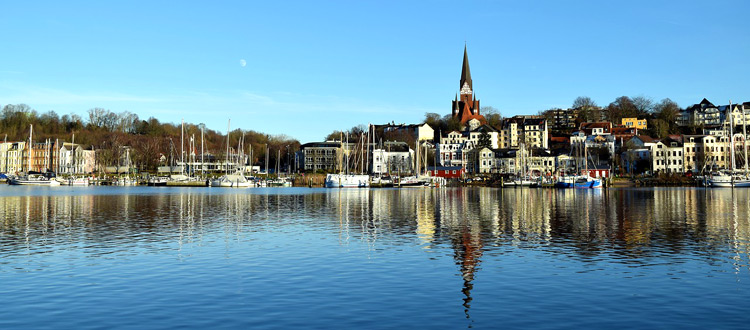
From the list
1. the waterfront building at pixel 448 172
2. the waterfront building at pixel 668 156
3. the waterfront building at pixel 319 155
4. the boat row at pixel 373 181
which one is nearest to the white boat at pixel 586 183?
the boat row at pixel 373 181

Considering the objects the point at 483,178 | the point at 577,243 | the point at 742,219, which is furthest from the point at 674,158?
the point at 577,243

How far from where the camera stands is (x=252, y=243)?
96.9 feet

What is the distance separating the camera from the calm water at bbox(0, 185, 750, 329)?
15086 mm

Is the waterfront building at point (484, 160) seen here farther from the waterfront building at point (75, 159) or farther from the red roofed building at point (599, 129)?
the waterfront building at point (75, 159)

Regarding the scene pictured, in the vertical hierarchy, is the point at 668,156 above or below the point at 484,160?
above

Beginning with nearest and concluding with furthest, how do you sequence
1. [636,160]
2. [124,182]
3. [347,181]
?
1. [347,181]
2. [124,182]
3. [636,160]

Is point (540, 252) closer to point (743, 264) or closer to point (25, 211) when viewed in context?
point (743, 264)

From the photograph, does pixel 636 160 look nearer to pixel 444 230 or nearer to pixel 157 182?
pixel 157 182

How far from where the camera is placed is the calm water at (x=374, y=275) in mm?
15086

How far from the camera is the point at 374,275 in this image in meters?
20.8

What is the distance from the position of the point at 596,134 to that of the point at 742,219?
512 ft

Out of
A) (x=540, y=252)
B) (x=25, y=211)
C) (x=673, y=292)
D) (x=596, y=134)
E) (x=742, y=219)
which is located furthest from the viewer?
(x=596, y=134)

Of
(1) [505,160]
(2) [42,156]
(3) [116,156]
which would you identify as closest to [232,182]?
(3) [116,156]

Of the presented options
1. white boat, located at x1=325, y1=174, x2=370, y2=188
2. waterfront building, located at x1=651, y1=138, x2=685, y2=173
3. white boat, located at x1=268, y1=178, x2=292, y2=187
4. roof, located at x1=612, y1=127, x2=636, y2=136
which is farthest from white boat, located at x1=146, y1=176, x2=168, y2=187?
roof, located at x1=612, y1=127, x2=636, y2=136
